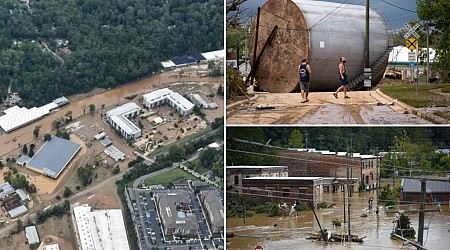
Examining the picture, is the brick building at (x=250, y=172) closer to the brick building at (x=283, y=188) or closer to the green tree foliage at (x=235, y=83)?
the brick building at (x=283, y=188)

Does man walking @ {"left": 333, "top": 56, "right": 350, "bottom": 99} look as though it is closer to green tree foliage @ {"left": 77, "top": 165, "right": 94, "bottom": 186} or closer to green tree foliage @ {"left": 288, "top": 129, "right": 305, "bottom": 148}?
A: green tree foliage @ {"left": 288, "top": 129, "right": 305, "bottom": 148}

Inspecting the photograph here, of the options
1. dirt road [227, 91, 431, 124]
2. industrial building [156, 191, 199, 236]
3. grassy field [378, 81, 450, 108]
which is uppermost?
grassy field [378, 81, 450, 108]

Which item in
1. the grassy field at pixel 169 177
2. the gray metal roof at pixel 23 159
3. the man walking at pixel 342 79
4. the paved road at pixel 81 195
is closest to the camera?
the man walking at pixel 342 79

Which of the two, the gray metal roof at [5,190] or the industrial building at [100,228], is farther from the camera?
the gray metal roof at [5,190]

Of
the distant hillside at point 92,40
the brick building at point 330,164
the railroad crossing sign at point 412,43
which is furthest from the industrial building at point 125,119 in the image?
the railroad crossing sign at point 412,43

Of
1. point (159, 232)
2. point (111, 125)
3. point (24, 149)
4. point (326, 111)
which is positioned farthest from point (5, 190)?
point (326, 111)

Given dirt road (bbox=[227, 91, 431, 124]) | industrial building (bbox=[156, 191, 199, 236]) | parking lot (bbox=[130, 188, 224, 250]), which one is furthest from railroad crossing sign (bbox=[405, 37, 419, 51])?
industrial building (bbox=[156, 191, 199, 236])
